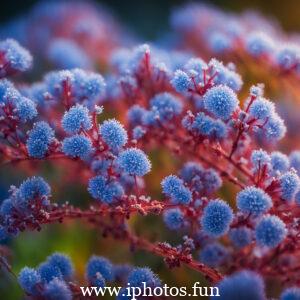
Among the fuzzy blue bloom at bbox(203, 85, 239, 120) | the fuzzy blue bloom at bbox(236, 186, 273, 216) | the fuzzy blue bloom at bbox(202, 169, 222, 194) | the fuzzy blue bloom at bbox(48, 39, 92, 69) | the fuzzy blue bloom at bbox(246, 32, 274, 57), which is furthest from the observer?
the fuzzy blue bloom at bbox(48, 39, 92, 69)

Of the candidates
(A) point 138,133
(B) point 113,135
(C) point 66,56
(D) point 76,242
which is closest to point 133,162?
(B) point 113,135

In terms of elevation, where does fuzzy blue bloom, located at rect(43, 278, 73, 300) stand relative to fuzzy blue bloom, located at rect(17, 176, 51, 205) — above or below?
below

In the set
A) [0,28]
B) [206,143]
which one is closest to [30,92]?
[206,143]

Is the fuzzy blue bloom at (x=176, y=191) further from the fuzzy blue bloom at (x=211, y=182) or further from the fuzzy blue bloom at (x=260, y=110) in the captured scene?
the fuzzy blue bloom at (x=260, y=110)

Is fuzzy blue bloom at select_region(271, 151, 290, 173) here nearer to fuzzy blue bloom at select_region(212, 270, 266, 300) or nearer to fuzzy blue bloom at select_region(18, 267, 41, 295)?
fuzzy blue bloom at select_region(212, 270, 266, 300)

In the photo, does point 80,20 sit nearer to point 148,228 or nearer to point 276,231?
point 148,228

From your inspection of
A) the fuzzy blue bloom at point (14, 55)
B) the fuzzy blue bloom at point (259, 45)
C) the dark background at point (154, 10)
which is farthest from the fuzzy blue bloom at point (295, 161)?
the dark background at point (154, 10)

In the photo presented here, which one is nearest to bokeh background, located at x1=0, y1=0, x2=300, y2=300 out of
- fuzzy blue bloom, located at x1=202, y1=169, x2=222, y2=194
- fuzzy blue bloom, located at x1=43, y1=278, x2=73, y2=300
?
fuzzy blue bloom, located at x1=202, y1=169, x2=222, y2=194
